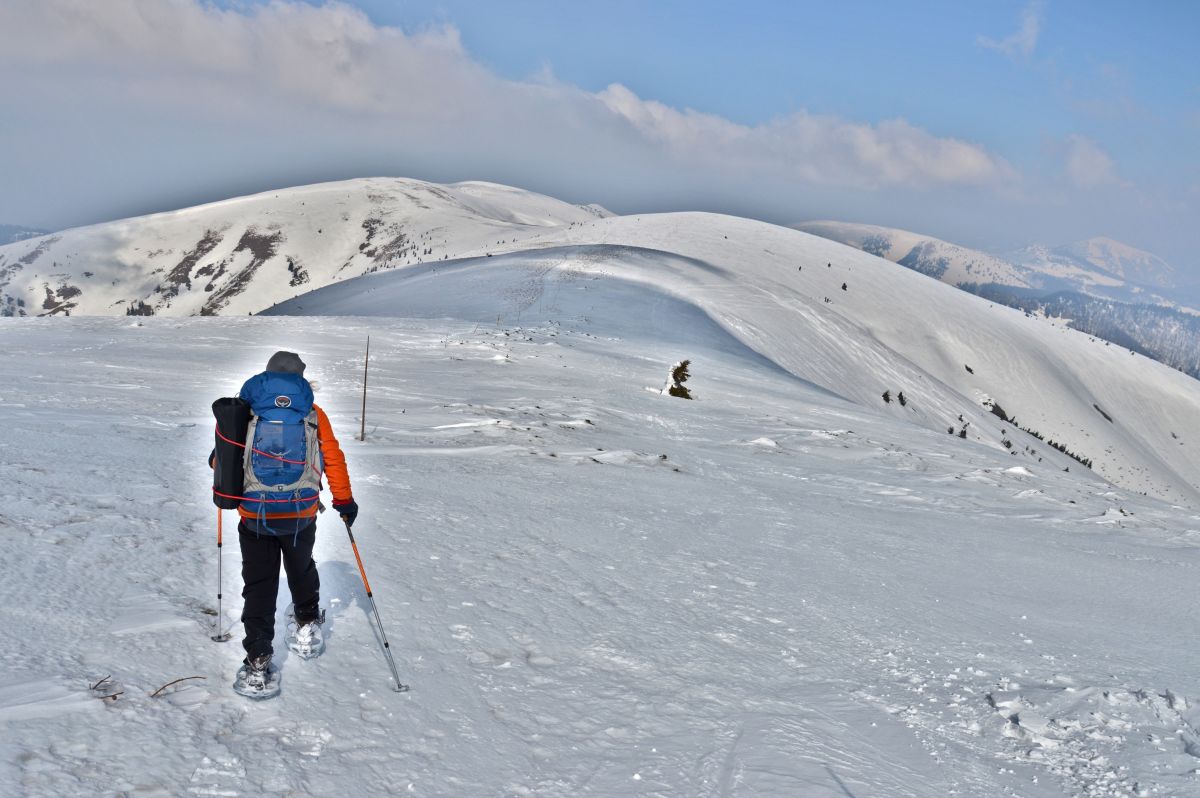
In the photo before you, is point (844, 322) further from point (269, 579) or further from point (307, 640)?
point (269, 579)

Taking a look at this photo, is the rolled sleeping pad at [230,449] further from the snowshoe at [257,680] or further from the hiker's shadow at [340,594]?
the hiker's shadow at [340,594]

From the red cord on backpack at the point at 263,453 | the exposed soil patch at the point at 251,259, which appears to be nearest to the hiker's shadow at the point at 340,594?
the red cord on backpack at the point at 263,453

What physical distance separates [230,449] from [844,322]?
51194 mm

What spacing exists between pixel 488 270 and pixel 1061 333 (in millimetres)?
59953

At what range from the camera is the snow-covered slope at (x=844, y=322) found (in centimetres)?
3822

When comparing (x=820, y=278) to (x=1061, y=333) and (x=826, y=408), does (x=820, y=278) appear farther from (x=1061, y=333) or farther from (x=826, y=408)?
(x=826, y=408)

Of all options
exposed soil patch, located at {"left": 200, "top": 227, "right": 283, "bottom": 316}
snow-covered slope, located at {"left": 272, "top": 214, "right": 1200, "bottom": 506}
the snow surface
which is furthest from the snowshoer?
exposed soil patch, located at {"left": 200, "top": 227, "right": 283, "bottom": 316}

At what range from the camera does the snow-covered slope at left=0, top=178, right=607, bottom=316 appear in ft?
507

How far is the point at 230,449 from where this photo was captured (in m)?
4.98

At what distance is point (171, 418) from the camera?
38.8 ft

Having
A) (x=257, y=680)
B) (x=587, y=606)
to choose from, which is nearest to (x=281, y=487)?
(x=257, y=680)

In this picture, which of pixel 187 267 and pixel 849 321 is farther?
pixel 187 267

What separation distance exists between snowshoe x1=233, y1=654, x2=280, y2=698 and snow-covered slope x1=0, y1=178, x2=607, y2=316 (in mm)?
135073

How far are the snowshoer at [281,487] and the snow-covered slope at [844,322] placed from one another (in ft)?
82.5
